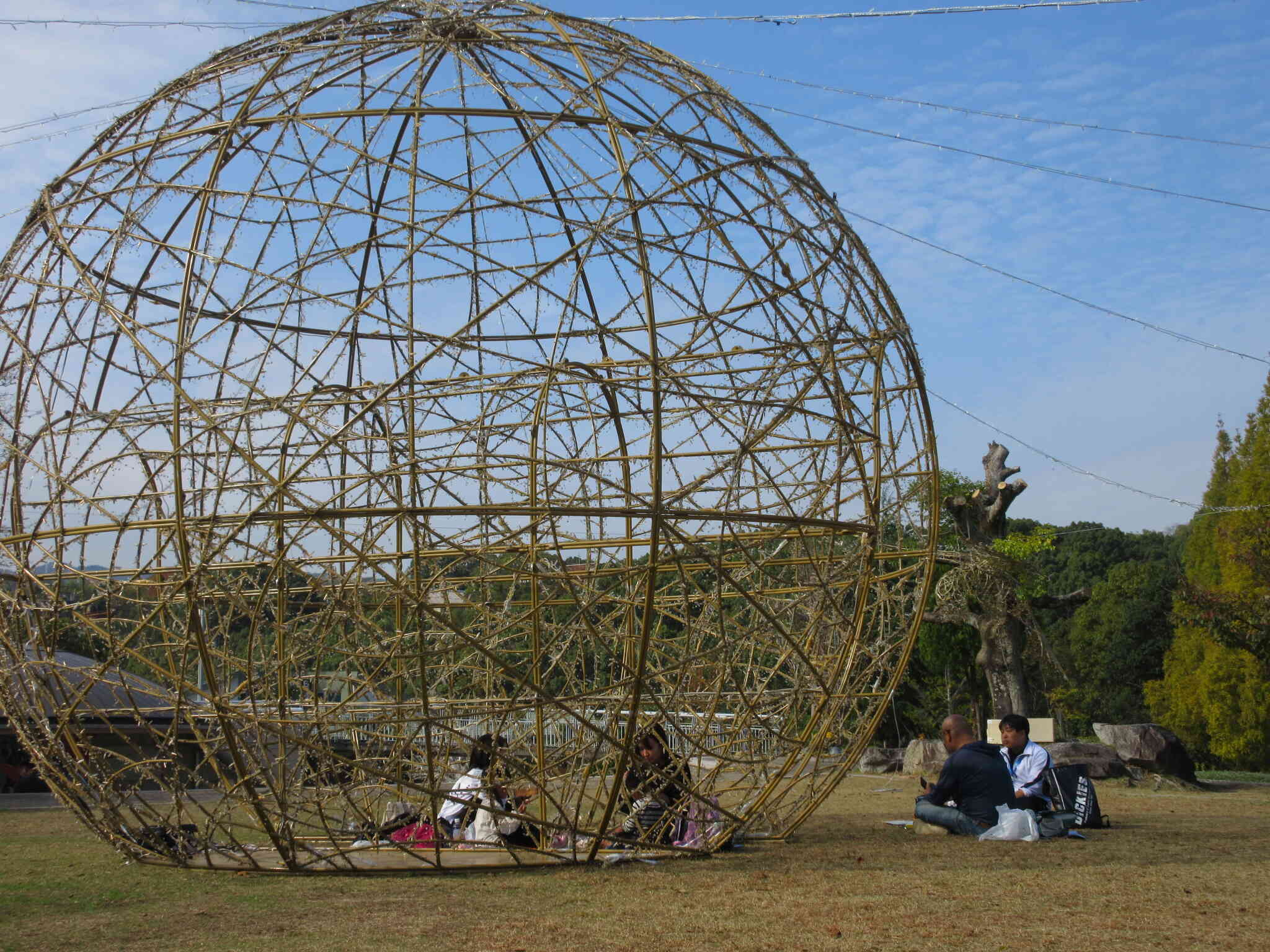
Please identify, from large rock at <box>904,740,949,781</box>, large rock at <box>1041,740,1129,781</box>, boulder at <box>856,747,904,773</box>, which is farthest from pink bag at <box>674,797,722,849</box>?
boulder at <box>856,747,904,773</box>

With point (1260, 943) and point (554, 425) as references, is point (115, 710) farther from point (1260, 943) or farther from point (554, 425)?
point (1260, 943)

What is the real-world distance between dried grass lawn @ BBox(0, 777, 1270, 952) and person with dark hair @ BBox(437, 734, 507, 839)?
67 cm

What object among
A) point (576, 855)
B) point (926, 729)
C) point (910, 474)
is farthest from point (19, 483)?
point (926, 729)

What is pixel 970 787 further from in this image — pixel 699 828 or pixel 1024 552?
pixel 1024 552

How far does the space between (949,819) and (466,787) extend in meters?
4.26

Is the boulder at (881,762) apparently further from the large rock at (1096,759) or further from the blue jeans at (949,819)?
the blue jeans at (949,819)

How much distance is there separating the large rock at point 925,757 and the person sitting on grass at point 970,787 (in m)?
8.92

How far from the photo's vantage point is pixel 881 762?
20.3m

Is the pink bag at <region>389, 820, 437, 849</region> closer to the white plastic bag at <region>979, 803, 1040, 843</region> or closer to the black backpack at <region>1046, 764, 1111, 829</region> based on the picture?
the white plastic bag at <region>979, 803, 1040, 843</region>

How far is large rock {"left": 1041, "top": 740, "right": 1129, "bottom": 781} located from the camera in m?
15.8

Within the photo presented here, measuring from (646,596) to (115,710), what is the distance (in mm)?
3698

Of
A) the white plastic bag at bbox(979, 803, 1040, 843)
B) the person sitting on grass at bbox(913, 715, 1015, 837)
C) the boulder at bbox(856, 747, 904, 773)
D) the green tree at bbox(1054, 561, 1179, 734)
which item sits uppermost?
the green tree at bbox(1054, 561, 1179, 734)

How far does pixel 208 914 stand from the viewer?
6.49m

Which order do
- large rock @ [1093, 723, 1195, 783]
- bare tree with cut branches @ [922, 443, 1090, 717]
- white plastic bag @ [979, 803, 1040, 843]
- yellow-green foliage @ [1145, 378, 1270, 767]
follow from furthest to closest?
yellow-green foliage @ [1145, 378, 1270, 767] → bare tree with cut branches @ [922, 443, 1090, 717] → large rock @ [1093, 723, 1195, 783] → white plastic bag @ [979, 803, 1040, 843]
